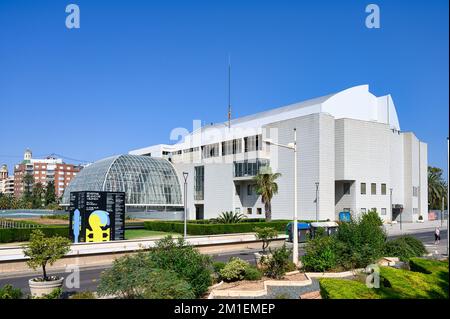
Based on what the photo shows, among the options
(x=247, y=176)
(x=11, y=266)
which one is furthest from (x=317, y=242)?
(x=247, y=176)

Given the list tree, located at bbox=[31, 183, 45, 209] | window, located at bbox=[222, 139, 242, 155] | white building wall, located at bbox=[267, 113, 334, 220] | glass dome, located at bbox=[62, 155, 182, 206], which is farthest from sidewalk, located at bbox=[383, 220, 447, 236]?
tree, located at bbox=[31, 183, 45, 209]

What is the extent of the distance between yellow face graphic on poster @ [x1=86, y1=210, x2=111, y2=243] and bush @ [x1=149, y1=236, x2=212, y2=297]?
13953 mm

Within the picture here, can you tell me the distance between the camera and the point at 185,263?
12375 mm

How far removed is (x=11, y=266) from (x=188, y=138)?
54962 mm

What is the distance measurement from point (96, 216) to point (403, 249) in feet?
56.6

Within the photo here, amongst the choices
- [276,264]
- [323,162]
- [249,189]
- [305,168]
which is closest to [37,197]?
[249,189]

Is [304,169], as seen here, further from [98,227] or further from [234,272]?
[234,272]

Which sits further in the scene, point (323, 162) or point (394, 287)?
point (323, 162)

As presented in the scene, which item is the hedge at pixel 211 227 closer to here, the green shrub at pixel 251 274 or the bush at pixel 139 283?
the green shrub at pixel 251 274

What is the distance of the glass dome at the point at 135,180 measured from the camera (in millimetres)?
55188

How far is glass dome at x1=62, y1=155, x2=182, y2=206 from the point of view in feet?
181

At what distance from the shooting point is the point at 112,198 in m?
26.4

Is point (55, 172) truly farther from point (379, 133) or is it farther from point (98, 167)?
point (379, 133)

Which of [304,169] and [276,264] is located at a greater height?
[304,169]
